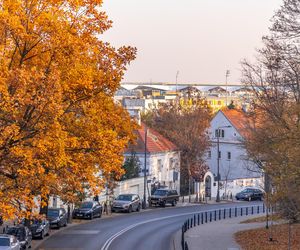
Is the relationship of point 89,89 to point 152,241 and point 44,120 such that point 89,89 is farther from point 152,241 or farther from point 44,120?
point 152,241

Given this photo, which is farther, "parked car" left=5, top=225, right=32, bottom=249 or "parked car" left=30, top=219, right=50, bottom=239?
"parked car" left=30, top=219, right=50, bottom=239

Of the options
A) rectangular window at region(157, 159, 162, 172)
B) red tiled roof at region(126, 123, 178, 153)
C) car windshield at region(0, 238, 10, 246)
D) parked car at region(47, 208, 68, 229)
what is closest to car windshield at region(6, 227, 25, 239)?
car windshield at region(0, 238, 10, 246)

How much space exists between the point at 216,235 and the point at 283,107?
929 cm

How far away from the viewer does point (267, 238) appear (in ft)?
112

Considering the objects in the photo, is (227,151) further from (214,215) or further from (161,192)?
(214,215)

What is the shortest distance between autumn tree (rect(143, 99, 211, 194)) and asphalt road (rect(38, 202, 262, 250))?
20.4 metres

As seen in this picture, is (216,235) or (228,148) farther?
(228,148)

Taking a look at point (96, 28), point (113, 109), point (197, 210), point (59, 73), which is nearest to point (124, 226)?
point (197, 210)

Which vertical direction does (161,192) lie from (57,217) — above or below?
above

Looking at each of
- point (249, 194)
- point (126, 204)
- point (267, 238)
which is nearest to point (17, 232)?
point (267, 238)

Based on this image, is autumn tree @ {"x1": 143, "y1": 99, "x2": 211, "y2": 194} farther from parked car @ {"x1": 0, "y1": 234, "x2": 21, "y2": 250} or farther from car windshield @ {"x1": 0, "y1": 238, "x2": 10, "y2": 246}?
car windshield @ {"x1": 0, "y1": 238, "x2": 10, "y2": 246}

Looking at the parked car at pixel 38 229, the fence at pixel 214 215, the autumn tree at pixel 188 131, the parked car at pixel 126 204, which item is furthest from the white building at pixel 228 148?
the parked car at pixel 38 229

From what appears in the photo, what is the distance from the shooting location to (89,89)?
893 inches

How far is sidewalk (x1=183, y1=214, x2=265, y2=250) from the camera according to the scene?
33.1 m
